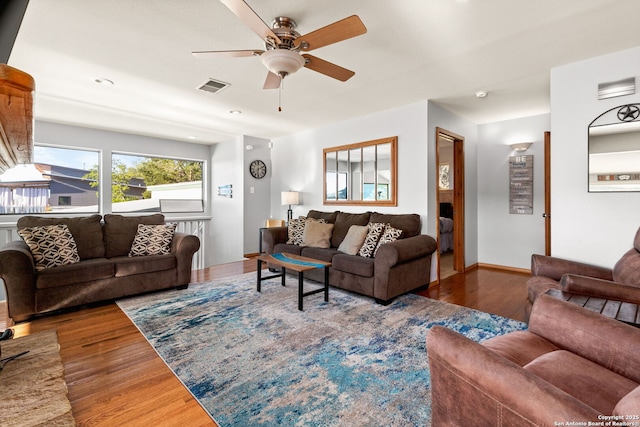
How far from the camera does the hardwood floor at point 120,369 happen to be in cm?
154

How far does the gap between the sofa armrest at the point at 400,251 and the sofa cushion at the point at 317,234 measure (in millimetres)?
1158

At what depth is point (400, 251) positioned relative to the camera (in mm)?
3092

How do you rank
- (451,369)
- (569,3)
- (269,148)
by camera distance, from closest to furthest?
1. (451,369)
2. (569,3)
3. (269,148)

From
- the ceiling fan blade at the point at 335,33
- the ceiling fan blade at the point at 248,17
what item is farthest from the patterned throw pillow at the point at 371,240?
the ceiling fan blade at the point at 248,17

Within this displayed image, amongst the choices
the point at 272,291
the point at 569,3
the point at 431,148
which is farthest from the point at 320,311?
the point at 569,3

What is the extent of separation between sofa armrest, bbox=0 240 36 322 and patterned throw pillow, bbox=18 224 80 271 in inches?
5.8

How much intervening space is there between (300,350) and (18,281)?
2.67 meters

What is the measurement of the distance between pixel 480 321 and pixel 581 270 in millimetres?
908

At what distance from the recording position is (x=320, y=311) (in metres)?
2.94

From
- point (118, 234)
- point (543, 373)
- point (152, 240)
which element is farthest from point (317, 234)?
point (543, 373)

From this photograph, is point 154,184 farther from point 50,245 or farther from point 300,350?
point 300,350

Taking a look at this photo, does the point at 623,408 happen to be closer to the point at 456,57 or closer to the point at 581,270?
the point at 581,270

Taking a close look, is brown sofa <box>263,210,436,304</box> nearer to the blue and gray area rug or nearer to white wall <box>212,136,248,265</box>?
the blue and gray area rug

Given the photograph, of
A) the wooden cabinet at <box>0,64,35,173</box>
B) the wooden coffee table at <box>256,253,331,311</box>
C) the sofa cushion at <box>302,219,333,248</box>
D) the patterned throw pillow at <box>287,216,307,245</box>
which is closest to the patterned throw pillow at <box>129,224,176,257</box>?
the wooden coffee table at <box>256,253,331,311</box>
